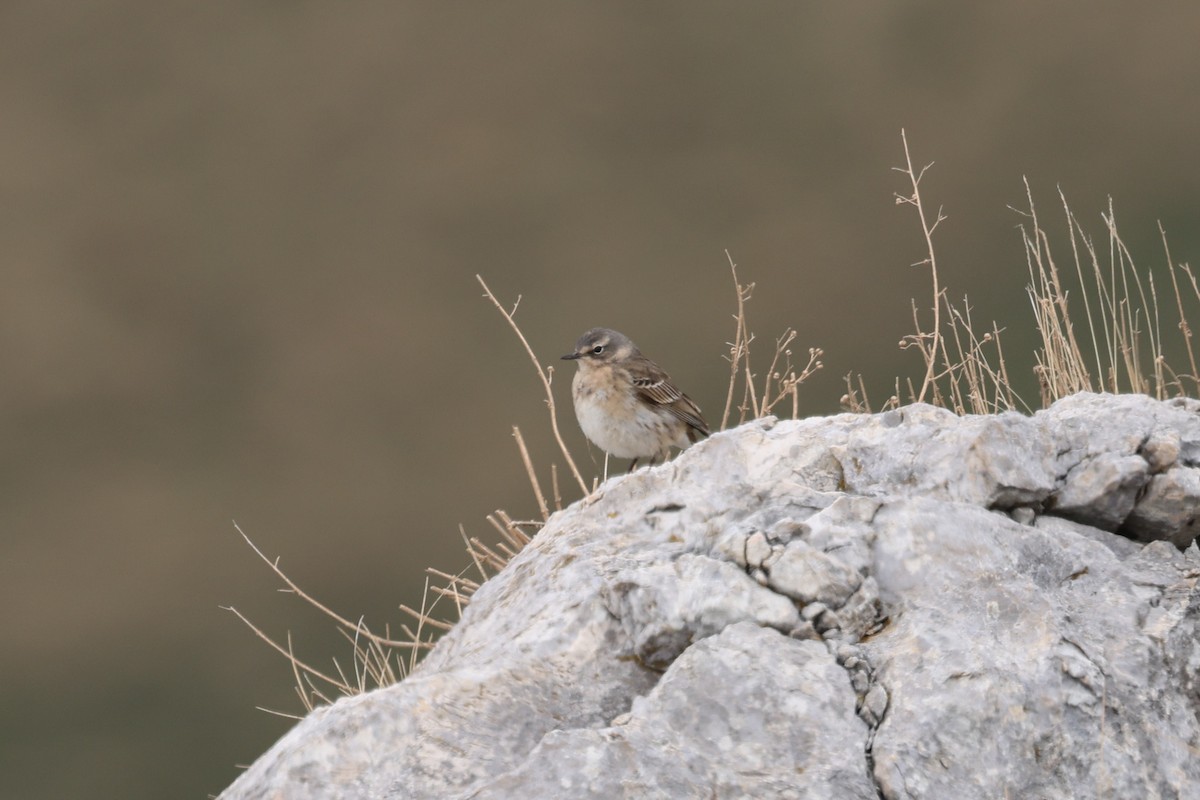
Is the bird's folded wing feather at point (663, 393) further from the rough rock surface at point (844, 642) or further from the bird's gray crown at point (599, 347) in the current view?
the rough rock surface at point (844, 642)

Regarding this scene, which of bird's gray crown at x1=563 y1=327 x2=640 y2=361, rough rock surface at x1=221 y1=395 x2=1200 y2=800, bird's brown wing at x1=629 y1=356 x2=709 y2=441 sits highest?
rough rock surface at x1=221 y1=395 x2=1200 y2=800

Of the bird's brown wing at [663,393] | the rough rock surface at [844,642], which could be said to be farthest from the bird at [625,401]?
the rough rock surface at [844,642]

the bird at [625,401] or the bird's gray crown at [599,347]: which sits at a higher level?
the bird's gray crown at [599,347]

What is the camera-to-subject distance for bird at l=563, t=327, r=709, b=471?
6.56 metres

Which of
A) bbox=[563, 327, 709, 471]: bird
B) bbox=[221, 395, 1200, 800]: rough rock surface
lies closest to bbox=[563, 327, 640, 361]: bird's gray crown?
bbox=[563, 327, 709, 471]: bird

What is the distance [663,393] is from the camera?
21.9 ft

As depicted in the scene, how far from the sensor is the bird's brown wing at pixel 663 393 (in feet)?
21.7

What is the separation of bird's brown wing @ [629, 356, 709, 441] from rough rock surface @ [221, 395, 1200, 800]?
3.40 meters

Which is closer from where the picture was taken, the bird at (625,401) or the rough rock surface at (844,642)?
the rough rock surface at (844,642)

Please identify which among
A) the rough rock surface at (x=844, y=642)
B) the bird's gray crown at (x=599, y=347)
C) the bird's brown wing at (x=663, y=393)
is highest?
the rough rock surface at (x=844, y=642)

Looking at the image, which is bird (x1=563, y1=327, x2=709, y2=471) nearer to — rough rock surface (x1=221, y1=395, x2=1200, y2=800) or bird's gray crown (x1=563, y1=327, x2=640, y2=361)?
bird's gray crown (x1=563, y1=327, x2=640, y2=361)

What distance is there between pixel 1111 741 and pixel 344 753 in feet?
4.42

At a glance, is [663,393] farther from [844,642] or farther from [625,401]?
[844,642]

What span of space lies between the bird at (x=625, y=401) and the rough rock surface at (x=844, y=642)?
3.35m
